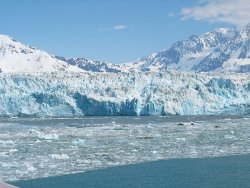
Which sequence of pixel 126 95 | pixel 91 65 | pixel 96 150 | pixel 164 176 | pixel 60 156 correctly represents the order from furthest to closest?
pixel 91 65, pixel 126 95, pixel 96 150, pixel 60 156, pixel 164 176

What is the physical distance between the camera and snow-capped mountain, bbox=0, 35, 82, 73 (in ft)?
547

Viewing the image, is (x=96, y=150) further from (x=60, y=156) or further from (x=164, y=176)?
(x=164, y=176)

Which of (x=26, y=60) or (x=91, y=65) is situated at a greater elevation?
(x=26, y=60)

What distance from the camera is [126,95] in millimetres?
56156

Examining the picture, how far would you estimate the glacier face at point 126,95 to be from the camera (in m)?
53.3

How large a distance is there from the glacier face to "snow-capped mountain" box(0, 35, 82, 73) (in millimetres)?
106323

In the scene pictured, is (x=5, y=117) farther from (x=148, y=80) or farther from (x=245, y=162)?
(x=245, y=162)

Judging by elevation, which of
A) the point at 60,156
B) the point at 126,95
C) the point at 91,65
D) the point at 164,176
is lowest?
the point at 164,176

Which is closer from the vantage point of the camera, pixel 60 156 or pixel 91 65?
pixel 60 156

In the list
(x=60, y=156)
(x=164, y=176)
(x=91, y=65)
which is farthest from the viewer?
(x=91, y=65)

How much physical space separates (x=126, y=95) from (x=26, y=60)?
126458 mm

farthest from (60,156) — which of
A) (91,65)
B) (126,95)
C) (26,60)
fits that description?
(91,65)

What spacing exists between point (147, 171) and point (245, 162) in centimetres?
387

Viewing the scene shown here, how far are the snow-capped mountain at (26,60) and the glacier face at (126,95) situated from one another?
10632 centimetres
